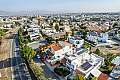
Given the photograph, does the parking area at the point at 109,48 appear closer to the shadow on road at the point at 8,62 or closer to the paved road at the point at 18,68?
the paved road at the point at 18,68

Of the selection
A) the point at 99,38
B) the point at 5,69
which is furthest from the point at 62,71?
the point at 99,38

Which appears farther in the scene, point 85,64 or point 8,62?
point 8,62

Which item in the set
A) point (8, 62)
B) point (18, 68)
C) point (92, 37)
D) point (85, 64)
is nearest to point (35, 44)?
point (92, 37)

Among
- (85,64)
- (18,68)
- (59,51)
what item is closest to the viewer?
(85,64)

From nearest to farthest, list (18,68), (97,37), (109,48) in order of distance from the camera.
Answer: (18,68) < (109,48) < (97,37)

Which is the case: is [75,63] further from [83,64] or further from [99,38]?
[99,38]

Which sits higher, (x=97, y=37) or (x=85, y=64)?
(x=85, y=64)

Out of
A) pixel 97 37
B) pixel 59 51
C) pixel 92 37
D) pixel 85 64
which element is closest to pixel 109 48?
pixel 92 37

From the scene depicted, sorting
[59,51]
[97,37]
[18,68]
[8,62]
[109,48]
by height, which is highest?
[59,51]

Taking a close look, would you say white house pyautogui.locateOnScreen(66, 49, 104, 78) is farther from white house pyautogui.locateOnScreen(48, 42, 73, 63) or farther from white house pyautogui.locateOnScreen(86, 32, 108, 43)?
white house pyautogui.locateOnScreen(86, 32, 108, 43)

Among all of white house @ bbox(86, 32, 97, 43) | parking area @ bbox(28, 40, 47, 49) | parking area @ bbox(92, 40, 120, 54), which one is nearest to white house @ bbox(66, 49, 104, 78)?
parking area @ bbox(92, 40, 120, 54)

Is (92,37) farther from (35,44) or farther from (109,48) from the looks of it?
(35,44)

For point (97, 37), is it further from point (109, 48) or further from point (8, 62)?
point (8, 62)
